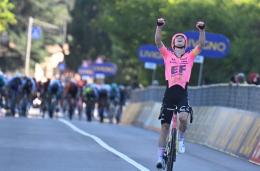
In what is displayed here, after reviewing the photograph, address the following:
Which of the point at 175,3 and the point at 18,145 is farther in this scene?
the point at 175,3

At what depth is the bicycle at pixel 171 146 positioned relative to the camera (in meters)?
12.7

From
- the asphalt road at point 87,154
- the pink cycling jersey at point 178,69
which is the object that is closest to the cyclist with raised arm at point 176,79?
the pink cycling jersey at point 178,69

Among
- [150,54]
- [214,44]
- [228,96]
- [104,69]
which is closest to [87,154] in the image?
[228,96]

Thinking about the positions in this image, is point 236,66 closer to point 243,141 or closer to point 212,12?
point 212,12

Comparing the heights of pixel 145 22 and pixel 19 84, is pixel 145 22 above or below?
above

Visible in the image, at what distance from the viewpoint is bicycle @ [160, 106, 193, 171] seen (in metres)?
12.7

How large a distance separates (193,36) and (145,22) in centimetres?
2051

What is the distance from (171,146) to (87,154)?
3.93 metres

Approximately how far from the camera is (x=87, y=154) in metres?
16.4

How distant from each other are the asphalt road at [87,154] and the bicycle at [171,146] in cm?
132

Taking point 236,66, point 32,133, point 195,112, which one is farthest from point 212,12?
point 32,133

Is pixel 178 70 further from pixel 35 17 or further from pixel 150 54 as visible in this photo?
pixel 35 17

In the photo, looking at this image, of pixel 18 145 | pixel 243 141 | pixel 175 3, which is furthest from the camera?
pixel 175 3

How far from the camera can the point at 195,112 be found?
26.1 meters
